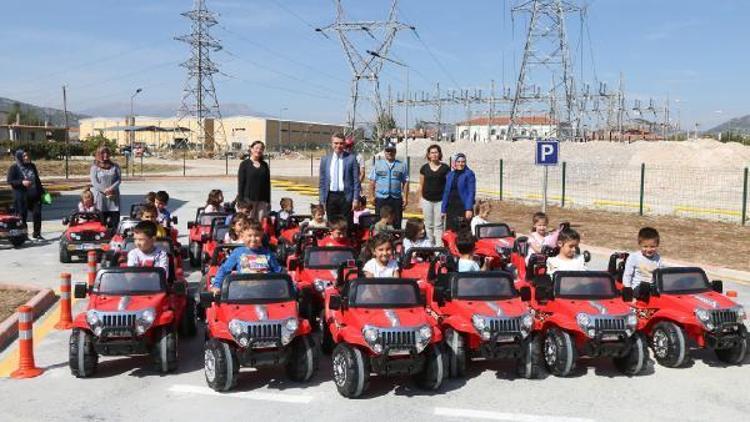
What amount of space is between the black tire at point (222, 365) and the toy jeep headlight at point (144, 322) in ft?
2.23

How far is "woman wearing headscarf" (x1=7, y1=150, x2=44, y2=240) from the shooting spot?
16.2 metres

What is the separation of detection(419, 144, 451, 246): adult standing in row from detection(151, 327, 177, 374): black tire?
554 cm

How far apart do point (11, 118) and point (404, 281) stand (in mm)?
141762

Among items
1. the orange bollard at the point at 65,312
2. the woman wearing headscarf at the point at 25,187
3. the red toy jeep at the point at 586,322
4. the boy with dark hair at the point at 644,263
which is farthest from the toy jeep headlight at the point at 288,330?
the woman wearing headscarf at the point at 25,187

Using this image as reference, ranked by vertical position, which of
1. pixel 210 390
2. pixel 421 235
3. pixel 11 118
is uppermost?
pixel 11 118

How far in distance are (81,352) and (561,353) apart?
4.49m

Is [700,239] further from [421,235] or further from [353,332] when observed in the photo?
[353,332]

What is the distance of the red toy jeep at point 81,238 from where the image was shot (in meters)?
13.5

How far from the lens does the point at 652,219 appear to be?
2322 cm

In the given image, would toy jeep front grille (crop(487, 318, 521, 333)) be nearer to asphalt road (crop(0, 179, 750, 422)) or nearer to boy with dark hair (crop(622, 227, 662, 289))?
asphalt road (crop(0, 179, 750, 422))

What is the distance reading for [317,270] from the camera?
9.05 metres

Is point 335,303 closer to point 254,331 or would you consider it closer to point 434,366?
point 254,331

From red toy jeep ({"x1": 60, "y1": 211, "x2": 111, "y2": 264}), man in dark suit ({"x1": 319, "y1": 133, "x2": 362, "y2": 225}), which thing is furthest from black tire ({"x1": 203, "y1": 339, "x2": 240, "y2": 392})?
red toy jeep ({"x1": 60, "y1": 211, "x2": 111, "y2": 264})

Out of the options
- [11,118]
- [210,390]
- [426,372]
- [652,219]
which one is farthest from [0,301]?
[11,118]
